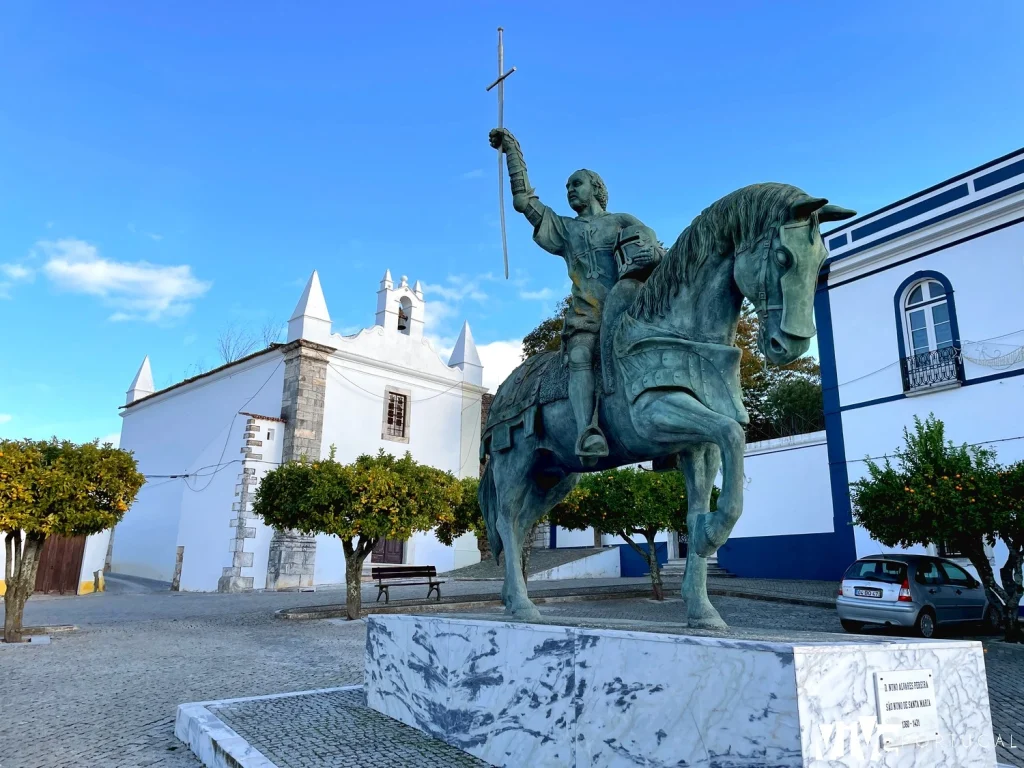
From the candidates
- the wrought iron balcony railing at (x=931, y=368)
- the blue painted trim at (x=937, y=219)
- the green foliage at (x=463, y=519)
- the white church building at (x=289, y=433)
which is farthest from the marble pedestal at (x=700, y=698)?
the white church building at (x=289, y=433)

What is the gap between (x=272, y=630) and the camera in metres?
11.0

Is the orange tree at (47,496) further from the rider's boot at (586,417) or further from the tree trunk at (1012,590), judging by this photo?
the tree trunk at (1012,590)

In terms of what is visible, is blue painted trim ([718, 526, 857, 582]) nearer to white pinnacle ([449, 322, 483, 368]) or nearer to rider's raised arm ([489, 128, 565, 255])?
white pinnacle ([449, 322, 483, 368])

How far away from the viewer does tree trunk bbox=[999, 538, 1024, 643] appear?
9648mm

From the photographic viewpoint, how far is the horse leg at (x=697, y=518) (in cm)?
353

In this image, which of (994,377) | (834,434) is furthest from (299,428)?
(994,377)

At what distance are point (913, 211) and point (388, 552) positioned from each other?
16540 millimetres

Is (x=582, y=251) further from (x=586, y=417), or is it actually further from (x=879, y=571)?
(x=879, y=571)

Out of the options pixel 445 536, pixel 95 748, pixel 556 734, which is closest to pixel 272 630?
pixel 445 536

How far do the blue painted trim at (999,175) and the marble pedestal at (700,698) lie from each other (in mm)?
13679

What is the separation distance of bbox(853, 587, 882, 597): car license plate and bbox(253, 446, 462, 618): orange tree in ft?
22.6

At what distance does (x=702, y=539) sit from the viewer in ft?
11.0

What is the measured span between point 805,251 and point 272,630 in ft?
33.6

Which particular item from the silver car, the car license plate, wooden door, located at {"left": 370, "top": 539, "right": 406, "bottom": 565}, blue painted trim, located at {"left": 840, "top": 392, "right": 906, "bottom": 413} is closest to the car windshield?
the silver car
